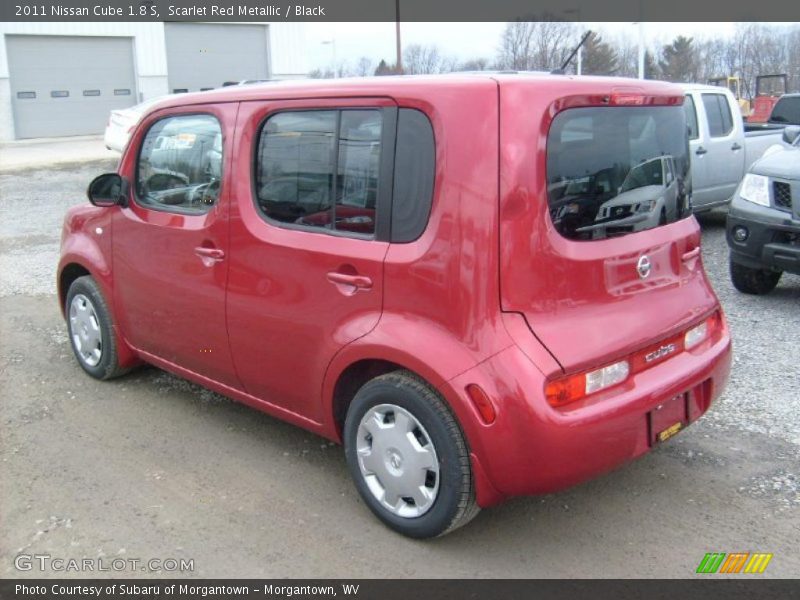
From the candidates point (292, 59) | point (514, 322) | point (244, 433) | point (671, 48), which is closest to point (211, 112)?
point (244, 433)

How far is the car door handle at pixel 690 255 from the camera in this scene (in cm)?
335

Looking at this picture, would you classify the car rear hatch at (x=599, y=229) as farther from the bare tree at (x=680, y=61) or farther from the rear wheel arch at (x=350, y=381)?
the bare tree at (x=680, y=61)

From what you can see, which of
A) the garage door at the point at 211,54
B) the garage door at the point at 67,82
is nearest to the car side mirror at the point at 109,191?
the garage door at the point at 67,82

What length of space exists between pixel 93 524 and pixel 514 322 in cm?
201

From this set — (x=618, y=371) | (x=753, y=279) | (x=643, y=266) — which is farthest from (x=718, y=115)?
(x=618, y=371)

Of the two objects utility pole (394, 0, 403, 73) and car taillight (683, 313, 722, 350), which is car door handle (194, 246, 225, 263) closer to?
car taillight (683, 313, 722, 350)

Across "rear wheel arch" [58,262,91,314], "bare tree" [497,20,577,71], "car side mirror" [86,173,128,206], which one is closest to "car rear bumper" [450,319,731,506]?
"car side mirror" [86,173,128,206]

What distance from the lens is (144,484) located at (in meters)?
3.64

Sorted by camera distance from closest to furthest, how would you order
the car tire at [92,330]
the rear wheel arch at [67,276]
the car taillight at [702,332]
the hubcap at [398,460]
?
the hubcap at [398,460] < the car taillight at [702,332] < the car tire at [92,330] < the rear wheel arch at [67,276]

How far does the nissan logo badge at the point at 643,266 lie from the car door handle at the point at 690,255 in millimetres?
294

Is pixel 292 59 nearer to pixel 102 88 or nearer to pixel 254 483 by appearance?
pixel 102 88

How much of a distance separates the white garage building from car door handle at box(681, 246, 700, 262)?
1053 inches

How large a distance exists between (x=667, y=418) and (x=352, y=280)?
1386 mm

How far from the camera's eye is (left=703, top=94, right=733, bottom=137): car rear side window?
9.51 m
